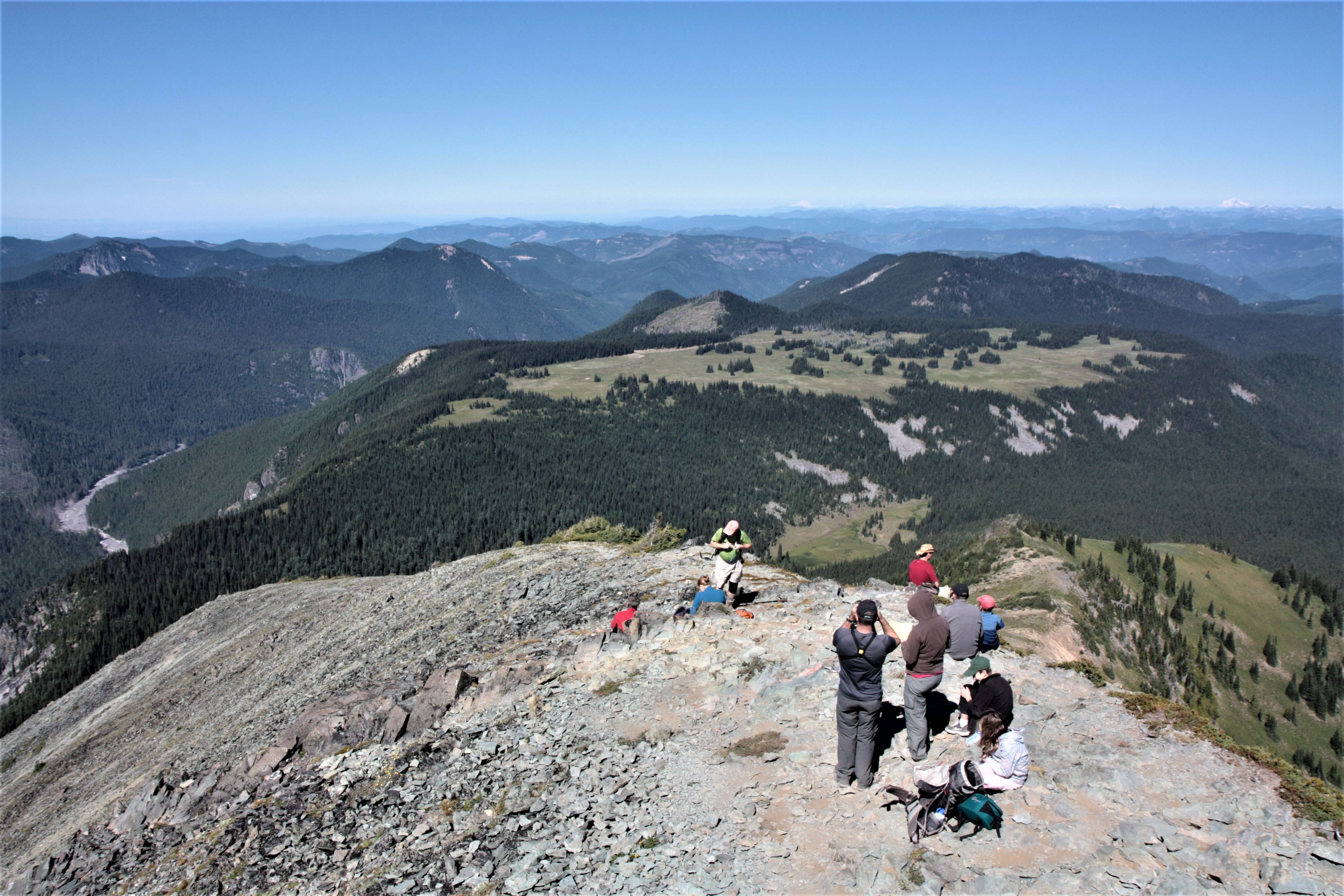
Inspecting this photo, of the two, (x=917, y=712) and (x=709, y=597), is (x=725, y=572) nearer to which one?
(x=709, y=597)

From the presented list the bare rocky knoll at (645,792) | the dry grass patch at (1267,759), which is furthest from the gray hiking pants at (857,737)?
the dry grass patch at (1267,759)

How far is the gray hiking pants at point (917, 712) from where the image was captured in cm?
1566

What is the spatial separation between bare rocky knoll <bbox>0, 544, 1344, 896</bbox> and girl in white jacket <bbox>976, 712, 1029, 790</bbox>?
106 cm

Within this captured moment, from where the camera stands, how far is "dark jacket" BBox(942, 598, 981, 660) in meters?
17.0

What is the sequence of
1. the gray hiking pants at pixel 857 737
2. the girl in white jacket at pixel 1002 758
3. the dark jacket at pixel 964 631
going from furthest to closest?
the dark jacket at pixel 964 631, the gray hiking pants at pixel 857 737, the girl in white jacket at pixel 1002 758

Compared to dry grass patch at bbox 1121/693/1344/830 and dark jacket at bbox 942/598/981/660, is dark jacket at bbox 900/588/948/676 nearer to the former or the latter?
dark jacket at bbox 942/598/981/660

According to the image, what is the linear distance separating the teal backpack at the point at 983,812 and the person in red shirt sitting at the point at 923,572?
6.41 metres

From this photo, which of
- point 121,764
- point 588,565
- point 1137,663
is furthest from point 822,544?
point 121,764

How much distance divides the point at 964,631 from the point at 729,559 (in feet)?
35.9

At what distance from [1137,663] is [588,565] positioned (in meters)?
59.3

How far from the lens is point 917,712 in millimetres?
15992

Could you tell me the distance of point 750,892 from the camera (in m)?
13.4

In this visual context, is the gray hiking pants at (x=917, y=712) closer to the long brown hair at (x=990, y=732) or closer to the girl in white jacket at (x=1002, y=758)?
the long brown hair at (x=990, y=732)

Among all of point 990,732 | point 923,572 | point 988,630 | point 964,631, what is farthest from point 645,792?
point 988,630
